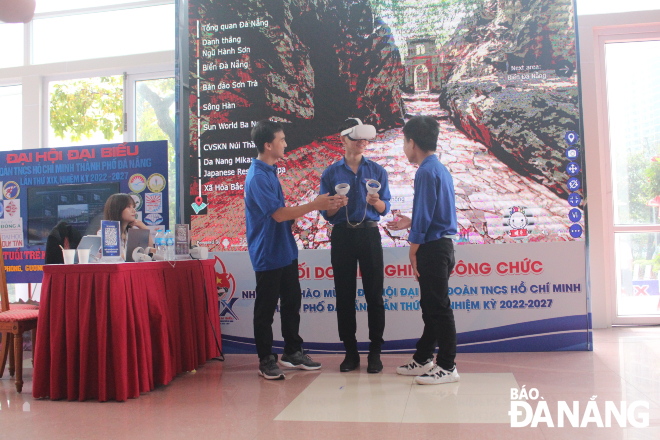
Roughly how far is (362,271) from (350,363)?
632 mm

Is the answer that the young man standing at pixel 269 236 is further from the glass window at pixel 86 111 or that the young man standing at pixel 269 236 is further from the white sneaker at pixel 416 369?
the glass window at pixel 86 111

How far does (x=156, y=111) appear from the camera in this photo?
5.58 m

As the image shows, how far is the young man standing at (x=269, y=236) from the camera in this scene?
3170mm

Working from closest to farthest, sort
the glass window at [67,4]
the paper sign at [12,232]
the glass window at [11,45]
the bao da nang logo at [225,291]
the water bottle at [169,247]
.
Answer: the water bottle at [169,247] < the bao da nang logo at [225,291] < the paper sign at [12,232] < the glass window at [67,4] < the glass window at [11,45]

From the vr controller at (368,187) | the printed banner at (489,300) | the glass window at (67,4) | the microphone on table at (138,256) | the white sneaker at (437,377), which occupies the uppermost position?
the glass window at (67,4)

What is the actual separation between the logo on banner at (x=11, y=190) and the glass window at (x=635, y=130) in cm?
585

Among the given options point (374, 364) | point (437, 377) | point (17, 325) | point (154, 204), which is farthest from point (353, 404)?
Result: point (154, 204)

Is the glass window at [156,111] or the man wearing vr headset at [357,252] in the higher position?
the glass window at [156,111]

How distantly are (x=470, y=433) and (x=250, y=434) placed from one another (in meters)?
0.95

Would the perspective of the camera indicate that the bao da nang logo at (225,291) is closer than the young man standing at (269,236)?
No

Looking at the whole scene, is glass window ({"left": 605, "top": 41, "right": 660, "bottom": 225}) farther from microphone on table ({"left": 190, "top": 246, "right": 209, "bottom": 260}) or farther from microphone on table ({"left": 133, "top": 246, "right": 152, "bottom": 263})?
microphone on table ({"left": 133, "top": 246, "right": 152, "bottom": 263})

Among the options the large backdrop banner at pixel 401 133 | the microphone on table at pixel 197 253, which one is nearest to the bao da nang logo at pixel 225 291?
the large backdrop banner at pixel 401 133

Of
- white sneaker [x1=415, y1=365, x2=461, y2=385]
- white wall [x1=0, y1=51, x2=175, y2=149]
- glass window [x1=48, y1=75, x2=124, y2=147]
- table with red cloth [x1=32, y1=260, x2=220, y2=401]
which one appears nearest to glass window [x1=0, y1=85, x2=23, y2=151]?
white wall [x1=0, y1=51, x2=175, y2=149]

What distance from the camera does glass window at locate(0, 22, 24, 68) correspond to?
19.6 ft
